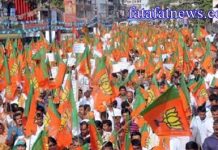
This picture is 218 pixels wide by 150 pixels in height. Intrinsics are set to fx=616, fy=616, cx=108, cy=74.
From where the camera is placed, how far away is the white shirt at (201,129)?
7.87m

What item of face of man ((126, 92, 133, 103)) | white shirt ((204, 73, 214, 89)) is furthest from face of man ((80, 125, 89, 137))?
white shirt ((204, 73, 214, 89))

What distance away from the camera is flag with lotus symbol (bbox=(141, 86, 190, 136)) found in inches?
266

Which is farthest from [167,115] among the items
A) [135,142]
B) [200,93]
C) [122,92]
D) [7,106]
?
[7,106]

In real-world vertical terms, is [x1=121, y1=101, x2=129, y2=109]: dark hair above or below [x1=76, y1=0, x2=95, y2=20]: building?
above

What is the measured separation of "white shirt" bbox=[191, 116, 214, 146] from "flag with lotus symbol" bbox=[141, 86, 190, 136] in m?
Result: 1.01

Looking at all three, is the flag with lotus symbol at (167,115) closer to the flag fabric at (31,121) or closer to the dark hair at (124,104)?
the flag fabric at (31,121)

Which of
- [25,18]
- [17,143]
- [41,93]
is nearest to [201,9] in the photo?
[25,18]

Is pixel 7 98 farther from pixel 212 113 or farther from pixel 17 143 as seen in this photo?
pixel 212 113

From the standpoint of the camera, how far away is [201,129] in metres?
8.00

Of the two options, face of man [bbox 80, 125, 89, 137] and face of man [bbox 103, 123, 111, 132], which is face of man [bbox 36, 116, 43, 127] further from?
face of man [bbox 103, 123, 111, 132]

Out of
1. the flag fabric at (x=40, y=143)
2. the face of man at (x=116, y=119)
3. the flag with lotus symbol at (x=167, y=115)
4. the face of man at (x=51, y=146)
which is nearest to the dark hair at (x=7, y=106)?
the face of man at (x=116, y=119)

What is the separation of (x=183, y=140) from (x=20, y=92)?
4.29 metres

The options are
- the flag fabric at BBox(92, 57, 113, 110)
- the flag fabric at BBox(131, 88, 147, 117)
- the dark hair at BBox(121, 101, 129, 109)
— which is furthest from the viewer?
the flag fabric at BBox(92, 57, 113, 110)

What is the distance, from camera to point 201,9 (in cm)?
5338
